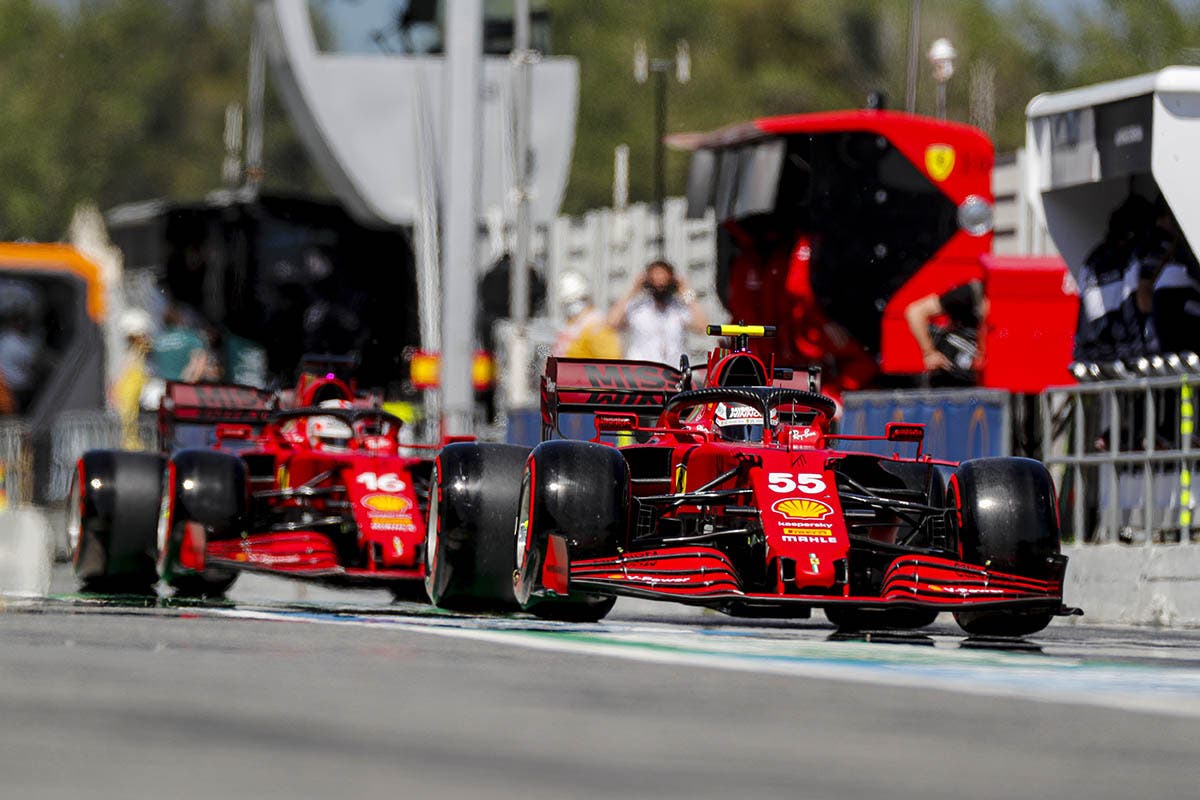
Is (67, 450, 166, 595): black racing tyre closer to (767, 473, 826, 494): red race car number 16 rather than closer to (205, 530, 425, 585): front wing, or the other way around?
(205, 530, 425, 585): front wing

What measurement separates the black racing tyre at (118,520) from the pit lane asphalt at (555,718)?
456 centimetres

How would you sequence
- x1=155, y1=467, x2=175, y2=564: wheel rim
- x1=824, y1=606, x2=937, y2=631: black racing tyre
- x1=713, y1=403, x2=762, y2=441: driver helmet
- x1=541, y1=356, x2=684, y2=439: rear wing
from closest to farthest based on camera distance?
x1=713, y1=403, x2=762, y2=441: driver helmet
x1=824, y1=606, x2=937, y2=631: black racing tyre
x1=541, y1=356, x2=684, y2=439: rear wing
x1=155, y1=467, x2=175, y2=564: wheel rim

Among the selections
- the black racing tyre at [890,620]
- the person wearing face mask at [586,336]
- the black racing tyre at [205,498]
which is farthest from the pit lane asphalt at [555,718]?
the person wearing face mask at [586,336]

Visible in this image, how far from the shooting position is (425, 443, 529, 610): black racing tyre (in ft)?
44.4

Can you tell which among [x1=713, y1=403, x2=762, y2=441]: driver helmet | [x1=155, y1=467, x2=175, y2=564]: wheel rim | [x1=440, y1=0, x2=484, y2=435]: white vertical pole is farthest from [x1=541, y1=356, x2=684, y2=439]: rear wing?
[x1=440, y1=0, x2=484, y2=435]: white vertical pole

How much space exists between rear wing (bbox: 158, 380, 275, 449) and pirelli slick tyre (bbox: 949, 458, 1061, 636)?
6.60 m

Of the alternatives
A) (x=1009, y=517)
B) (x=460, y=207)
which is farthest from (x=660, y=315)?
(x=1009, y=517)

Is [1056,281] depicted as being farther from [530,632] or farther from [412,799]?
[412,799]

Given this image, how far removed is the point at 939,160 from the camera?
21406 millimetres

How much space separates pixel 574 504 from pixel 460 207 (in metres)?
9.36

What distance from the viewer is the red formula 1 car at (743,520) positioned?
11938 mm

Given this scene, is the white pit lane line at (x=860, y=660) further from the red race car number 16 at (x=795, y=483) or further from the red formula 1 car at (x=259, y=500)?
the red formula 1 car at (x=259, y=500)

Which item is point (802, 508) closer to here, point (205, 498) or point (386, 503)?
point (386, 503)

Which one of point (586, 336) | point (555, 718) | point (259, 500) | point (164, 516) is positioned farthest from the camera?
point (586, 336)
